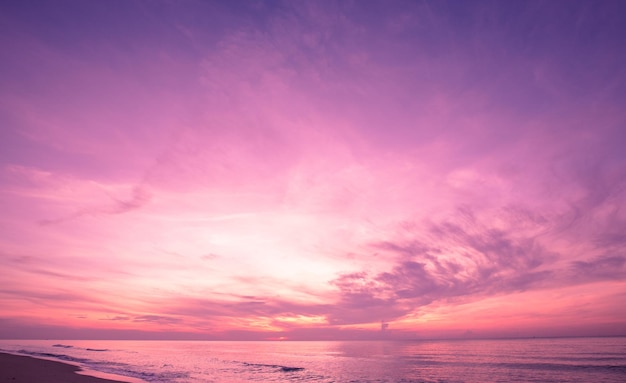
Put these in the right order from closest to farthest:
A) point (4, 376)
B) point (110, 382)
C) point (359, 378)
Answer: point (4, 376), point (110, 382), point (359, 378)

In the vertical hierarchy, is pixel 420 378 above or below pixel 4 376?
below

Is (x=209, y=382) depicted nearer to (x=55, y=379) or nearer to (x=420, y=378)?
(x=55, y=379)

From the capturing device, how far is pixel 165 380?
4491 cm

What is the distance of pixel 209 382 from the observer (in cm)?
4512

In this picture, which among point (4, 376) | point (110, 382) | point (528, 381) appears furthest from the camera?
point (528, 381)

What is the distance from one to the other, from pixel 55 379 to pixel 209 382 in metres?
16.4

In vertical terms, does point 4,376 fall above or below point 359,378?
above

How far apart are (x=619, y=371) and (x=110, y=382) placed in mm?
73210

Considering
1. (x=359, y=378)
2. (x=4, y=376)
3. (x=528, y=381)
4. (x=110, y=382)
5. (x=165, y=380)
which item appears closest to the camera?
(x=4, y=376)

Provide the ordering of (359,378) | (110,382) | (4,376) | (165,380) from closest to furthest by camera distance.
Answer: (4,376), (110,382), (165,380), (359,378)

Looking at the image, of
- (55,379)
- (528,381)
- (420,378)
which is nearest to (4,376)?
(55,379)

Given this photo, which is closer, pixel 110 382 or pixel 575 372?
pixel 110 382

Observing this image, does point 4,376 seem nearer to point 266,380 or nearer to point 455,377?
point 266,380

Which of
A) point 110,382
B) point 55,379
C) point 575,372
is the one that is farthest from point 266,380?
point 575,372
